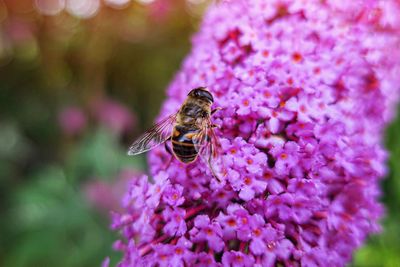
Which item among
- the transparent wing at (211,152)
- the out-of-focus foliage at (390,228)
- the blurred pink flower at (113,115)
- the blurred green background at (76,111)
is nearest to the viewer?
the transparent wing at (211,152)

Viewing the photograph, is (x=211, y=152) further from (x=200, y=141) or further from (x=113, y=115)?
(x=113, y=115)

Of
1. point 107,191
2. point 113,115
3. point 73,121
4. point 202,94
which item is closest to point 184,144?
point 202,94

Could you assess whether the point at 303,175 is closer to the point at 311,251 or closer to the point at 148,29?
the point at 311,251

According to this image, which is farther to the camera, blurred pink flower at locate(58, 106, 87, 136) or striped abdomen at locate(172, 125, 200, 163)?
blurred pink flower at locate(58, 106, 87, 136)

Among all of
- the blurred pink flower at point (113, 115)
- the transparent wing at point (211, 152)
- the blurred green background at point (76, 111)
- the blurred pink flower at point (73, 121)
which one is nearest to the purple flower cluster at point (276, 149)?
the transparent wing at point (211, 152)

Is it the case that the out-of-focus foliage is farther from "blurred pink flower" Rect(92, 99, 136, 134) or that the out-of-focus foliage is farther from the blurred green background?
"blurred pink flower" Rect(92, 99, 136, 134)

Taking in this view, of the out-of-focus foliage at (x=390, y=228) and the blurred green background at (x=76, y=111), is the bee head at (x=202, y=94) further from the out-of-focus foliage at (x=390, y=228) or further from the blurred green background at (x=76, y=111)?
the blurred green background at (x=76, y=111)

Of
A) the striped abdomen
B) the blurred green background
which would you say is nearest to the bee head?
the striped abdomen
